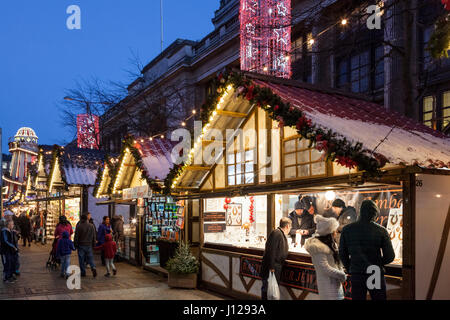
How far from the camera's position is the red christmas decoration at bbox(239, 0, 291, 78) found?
1095 cm

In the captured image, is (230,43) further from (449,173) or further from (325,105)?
(449,173)

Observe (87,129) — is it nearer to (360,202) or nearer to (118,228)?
(118,228)

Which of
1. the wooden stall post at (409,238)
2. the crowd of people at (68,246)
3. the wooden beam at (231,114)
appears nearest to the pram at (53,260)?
the crowd of people at (68,246)

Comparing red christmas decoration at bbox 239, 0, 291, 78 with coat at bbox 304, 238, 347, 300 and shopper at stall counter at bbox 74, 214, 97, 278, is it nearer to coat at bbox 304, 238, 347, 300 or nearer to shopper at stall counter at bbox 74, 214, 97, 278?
coat at bbox 304, 238, 347, 300

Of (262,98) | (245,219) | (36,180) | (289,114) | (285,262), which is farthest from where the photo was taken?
(36,180)

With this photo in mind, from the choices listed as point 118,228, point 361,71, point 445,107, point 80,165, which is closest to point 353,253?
point 445,107

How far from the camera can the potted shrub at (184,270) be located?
1062 centimetres

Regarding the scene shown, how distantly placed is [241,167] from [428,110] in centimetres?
886

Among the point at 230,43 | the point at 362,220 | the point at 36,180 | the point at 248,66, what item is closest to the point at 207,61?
the point at 230,43

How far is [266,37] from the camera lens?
1128 cm

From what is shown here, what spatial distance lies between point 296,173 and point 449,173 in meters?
2.74

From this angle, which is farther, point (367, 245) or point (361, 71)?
point (361, 71)

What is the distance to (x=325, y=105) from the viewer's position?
26.9 ft

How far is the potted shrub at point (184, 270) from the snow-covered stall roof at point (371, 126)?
4887mm
